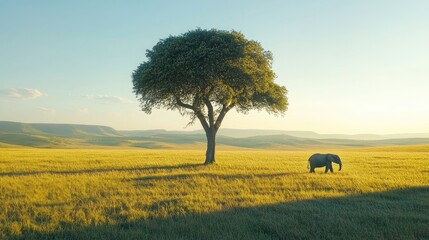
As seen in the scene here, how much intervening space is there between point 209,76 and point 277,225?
2032 cm

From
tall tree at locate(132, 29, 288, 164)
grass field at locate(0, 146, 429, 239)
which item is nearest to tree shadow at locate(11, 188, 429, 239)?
grass field at locate(0, 146, 429, 239)

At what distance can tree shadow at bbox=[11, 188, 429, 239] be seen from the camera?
8562 millimetres

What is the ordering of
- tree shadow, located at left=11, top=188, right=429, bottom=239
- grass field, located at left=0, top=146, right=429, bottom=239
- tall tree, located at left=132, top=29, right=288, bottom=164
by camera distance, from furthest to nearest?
tall tree, located at left=132, top=29, right=288, bottom=164 < grass field, located at left=0, top=146, right=429, bottom=239 < tree shadow, located at left=11, top=188, right=429, bottom=239

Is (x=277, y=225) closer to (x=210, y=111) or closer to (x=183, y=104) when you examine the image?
(x=210, y=111)

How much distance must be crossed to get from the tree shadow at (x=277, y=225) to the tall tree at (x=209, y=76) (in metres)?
18.1

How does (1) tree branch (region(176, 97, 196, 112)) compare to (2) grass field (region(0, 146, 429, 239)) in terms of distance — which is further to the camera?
(1) tree branch (region(176, 97, 196, 112))

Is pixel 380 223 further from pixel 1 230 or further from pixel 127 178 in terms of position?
pixel 127 178

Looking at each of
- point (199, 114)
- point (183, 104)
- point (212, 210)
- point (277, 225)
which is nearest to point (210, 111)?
point (199, 114)

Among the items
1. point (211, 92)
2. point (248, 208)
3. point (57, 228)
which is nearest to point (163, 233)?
point (57, 228)

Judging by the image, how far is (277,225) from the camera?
941cm

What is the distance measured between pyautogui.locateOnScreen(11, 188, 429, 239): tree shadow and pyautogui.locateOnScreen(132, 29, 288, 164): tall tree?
1805 cm

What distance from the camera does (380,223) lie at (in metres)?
9.85

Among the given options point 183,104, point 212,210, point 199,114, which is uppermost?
point 183,104

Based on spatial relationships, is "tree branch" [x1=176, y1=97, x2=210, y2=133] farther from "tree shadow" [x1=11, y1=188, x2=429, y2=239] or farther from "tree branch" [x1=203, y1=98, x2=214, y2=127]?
"tree shadow" [x1=11, y1=188, x2=429, y2=239]
